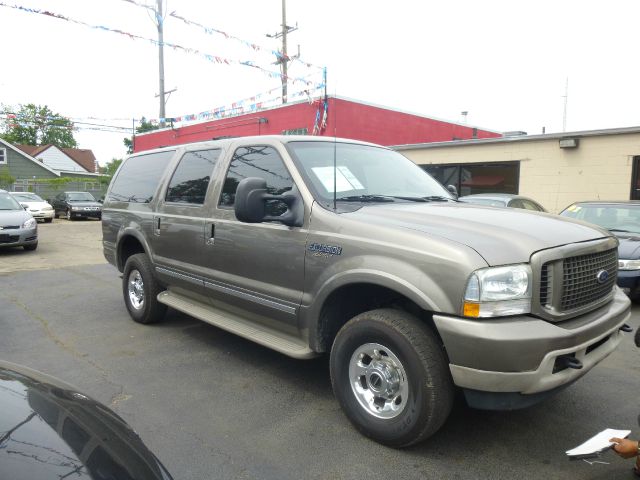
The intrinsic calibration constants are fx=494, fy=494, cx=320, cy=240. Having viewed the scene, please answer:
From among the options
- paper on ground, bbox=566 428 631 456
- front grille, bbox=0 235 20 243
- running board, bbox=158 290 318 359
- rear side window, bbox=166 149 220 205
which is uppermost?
rear side window, bbox=166 149 220 205

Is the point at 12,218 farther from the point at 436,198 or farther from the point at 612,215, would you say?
the point at 612,215

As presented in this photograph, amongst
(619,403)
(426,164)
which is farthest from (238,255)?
(426,164)

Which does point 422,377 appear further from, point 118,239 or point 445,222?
point 118,239

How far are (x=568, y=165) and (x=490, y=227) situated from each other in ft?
36.4

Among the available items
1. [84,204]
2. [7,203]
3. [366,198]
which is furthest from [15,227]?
[84,204]

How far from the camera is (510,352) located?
250 centimetres

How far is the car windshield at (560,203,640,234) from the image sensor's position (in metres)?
7.34

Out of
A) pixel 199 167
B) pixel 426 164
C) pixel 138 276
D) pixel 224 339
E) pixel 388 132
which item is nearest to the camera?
pixel 199 167

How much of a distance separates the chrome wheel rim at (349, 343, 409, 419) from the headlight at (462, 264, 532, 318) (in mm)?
601

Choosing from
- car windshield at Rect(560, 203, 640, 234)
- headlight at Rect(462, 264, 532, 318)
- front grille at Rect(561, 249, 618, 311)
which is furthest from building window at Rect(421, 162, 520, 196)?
headlight at Rect(462, 264, 532, 318)

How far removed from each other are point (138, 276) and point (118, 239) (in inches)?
24.2

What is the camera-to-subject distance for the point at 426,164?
1554 centimetres

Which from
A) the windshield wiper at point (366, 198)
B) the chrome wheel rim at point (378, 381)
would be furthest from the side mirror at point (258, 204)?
the chrome wheel rim at point (378, 381)

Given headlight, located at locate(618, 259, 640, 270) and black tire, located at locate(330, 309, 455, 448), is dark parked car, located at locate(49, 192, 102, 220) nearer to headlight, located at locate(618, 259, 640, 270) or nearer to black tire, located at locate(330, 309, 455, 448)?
headlight, located at locate(618, 259, 640, 270)
